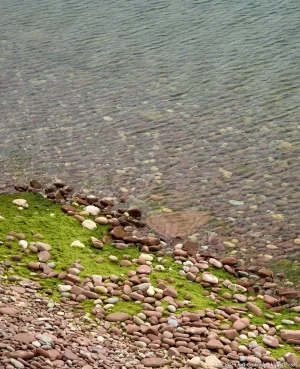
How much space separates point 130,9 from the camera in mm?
15758

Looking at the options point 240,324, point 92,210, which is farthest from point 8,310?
point 92,210

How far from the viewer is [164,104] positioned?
11.9 m

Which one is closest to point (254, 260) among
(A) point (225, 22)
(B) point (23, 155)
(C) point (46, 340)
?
(C) point (46, 340)

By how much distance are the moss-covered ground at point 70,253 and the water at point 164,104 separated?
2.91 feet

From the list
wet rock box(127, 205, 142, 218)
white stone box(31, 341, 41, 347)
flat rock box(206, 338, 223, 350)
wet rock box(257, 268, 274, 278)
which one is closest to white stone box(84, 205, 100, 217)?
wet rock box(127, 205, 142, 218)

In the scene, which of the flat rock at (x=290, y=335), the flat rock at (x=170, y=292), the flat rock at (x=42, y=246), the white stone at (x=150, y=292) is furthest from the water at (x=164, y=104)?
the flat rock at (x=42, y=246)

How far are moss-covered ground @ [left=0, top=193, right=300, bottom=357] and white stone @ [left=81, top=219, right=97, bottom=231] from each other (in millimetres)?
44

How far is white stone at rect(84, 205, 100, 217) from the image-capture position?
887 centimetres

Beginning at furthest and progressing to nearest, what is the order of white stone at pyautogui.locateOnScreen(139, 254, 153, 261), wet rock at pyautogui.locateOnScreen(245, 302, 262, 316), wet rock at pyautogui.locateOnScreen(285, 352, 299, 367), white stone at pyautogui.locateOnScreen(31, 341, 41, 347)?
white stone at pyautogui.locateOnScreen(139, 254, 153, 261), wet rock at pyautogui.locateOnScreen(245, 302, 262, 316), wet rock at pyautogui.locateOnScreen(285, 352, 299, 367), white stone at pyautogui.locateOnScreen(31, 341, 41, 347)

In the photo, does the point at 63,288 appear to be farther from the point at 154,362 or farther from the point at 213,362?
the point at 213,362

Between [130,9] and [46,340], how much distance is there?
1112cm

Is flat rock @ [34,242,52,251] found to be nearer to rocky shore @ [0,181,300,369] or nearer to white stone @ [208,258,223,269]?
rocky shore @ [0,181,300,369]

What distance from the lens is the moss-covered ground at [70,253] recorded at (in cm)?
728

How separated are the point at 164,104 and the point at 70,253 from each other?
4.58 meters
